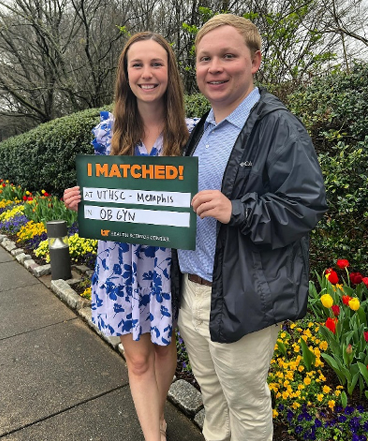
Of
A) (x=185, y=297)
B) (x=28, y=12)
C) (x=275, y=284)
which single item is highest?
(x=28, y=12)

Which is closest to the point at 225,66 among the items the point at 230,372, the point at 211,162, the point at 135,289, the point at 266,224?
the point at 211,162

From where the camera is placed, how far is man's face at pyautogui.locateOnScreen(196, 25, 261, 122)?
1281 millimetres

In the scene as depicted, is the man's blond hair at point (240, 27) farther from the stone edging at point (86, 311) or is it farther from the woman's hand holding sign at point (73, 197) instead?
the stone edging at point (86, 311)

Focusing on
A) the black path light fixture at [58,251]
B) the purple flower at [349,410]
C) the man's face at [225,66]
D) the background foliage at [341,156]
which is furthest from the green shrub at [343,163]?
the black path light fixture at [58,251]

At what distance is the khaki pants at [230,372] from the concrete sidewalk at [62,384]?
525mm

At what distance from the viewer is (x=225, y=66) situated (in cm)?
129

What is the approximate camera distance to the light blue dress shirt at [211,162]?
53.6 inches

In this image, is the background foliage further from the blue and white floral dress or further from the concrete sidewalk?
the concrete sidewalk

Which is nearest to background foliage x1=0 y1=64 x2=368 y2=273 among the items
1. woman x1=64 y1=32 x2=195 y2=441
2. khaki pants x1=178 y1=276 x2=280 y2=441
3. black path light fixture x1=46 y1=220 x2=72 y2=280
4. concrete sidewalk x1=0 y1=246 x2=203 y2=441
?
woman x1=64 y1=32 x2=195 y2=441

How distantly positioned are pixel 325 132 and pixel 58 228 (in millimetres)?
2976

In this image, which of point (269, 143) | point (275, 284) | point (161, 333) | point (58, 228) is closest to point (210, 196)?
point (269, 143)

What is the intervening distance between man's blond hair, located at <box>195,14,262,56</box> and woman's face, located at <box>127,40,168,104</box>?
0.36 m

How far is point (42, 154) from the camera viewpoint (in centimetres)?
754

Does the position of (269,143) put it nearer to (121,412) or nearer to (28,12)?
(121,412)
